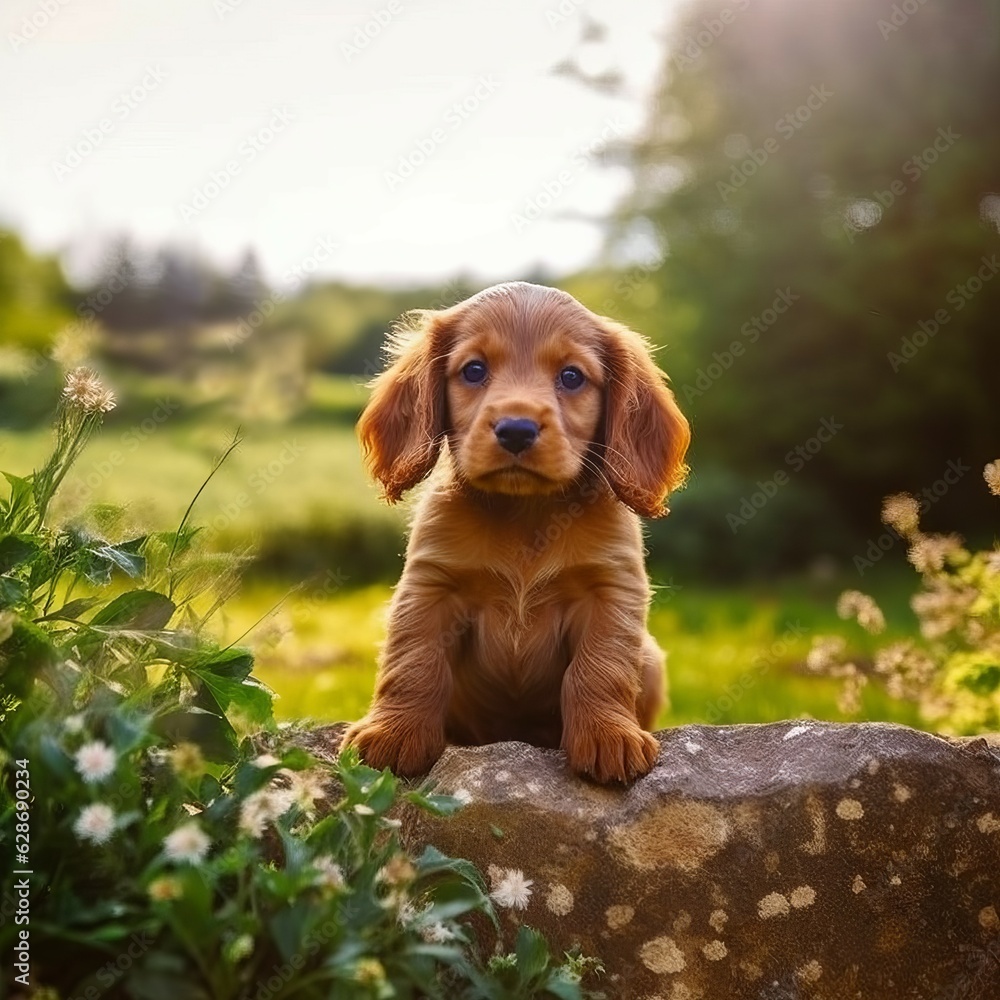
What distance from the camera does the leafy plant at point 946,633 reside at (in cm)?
437

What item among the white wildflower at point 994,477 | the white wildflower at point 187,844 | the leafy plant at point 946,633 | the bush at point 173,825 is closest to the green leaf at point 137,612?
the bush at point 173,825

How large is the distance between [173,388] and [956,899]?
13488 mm

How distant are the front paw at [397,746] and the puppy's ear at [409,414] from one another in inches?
31.1

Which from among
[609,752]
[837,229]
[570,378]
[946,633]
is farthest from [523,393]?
[837,229]

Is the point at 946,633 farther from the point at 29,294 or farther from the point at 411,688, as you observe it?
the point at 29,294

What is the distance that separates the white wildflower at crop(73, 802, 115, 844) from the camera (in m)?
2.24

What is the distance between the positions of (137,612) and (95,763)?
75cm

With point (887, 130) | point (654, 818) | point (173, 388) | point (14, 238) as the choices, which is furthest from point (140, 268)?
point (654, 818)

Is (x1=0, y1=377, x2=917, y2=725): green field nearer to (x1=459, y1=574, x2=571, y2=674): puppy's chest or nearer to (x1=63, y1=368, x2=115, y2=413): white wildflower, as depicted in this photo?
(x1=63, y1=368, x2=115, y2=413): white wildflower

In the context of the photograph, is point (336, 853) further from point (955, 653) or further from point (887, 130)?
point (887, 130)

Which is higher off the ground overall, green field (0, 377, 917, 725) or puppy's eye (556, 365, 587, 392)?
puppy's eye (556, 365, 587, 392)

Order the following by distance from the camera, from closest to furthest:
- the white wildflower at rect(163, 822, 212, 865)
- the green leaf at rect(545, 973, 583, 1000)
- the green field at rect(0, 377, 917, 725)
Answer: the white wildflower at rect(163, 822, 212, 865) < the green leaf at rect(545, 973, 583, 1000) < the green field at rect(0, 377, 917, 725)

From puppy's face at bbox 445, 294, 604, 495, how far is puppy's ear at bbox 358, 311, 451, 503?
0.19 feet

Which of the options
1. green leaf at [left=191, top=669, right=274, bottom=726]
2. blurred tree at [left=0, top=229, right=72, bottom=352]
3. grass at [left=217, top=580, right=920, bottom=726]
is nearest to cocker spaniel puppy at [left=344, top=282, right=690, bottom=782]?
grass at [left=217, top=580, right=920, bottom=726]
